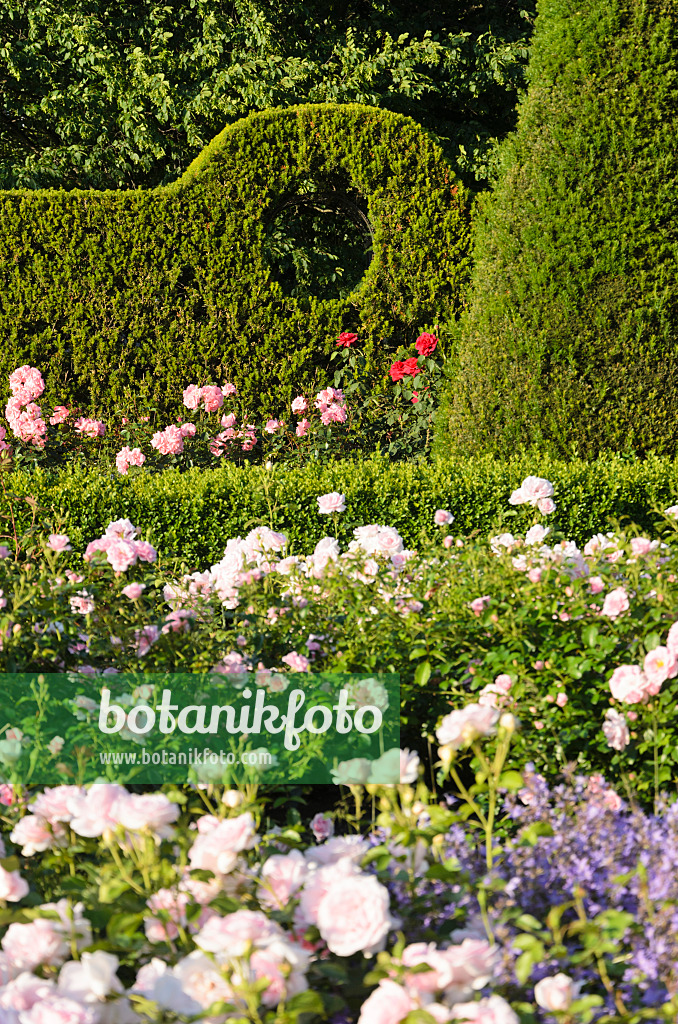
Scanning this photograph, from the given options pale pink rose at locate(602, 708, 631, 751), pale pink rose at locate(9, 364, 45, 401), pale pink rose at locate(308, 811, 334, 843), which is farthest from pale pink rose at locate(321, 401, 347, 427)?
pale pink rose at locate(308, 811, 334, 843)

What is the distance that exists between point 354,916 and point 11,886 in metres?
0.60

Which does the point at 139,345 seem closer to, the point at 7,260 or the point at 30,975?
the point at 7,260

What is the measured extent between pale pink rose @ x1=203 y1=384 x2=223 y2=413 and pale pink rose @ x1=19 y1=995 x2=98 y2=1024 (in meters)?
5.35

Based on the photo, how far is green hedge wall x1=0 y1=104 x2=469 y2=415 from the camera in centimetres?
716

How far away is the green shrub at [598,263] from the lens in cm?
507

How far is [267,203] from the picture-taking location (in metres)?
7.27

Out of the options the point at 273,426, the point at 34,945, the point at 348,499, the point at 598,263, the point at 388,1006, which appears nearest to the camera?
the point at 388,1006

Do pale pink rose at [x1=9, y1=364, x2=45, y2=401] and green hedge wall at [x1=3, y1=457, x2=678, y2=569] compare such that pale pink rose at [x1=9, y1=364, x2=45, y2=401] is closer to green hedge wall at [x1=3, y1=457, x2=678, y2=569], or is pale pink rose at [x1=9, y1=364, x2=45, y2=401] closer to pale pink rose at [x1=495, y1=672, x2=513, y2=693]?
green hedge wall at [x1=3, y1=457, x2=678, y2=569]

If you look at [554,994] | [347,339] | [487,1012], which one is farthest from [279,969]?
[347,339]

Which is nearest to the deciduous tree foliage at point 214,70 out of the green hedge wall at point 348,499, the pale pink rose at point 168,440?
the pale pink rose at point 168,440

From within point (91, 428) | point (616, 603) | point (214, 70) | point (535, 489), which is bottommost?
point (91, 428)

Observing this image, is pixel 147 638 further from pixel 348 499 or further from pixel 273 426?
pixel 273 426

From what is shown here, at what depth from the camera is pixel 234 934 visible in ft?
4.38

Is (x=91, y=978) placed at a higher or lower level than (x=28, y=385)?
higher
